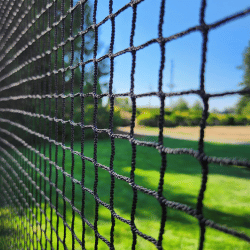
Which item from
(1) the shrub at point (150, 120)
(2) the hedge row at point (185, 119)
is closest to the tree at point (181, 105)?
(2) the hedge row at point (185, 119)

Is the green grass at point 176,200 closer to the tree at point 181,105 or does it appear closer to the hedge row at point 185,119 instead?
the hedge row at point 185,119

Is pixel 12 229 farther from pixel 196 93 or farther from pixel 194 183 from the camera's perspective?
pixel 194 183

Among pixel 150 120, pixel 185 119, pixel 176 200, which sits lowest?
pixel 176 200

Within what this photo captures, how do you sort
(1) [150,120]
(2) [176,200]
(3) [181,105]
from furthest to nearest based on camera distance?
(3) [181,105] → (1) [150,120] → (2) [176,200]

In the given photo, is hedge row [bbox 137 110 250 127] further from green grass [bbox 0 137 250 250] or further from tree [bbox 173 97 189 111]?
green grass [bbox 0 137 250 250]

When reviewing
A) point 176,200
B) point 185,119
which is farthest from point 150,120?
point 176,200

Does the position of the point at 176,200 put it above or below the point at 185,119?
below

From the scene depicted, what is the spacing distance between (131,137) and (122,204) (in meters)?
2.20

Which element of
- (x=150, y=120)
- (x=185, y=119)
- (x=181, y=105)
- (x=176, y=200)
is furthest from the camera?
(x=181, y=105)

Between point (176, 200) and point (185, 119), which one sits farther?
point (185, 119)

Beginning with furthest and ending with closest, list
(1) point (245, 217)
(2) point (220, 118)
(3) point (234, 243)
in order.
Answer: (2) point (220, 118) < (1) point (245, 217) < (3) point (234, 243)

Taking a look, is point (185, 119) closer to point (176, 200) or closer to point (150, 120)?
point (150, 120)

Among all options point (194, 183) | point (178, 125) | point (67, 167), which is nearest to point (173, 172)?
point (194, 183)

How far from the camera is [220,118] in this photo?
631 inches
